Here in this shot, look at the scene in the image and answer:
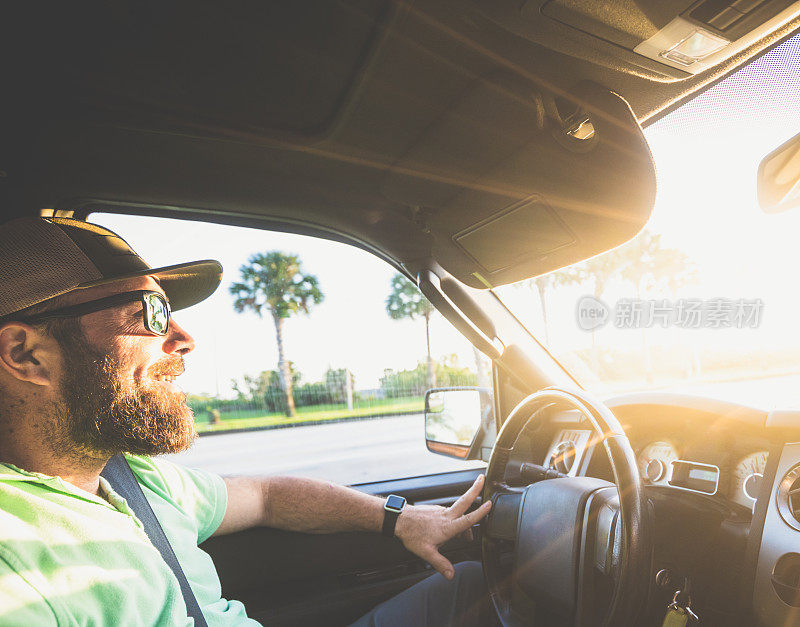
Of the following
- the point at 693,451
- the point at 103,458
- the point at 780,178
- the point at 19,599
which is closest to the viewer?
the point at 19,599

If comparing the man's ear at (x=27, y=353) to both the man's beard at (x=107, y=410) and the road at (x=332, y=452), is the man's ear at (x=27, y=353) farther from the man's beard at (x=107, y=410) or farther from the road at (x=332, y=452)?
the road at (x=332, y=452)

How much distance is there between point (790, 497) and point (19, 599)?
6.42ft

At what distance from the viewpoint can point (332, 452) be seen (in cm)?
632

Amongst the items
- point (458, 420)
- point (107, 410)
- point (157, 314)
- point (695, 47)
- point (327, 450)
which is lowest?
point (327, 450)

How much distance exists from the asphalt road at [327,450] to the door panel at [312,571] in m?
1.55

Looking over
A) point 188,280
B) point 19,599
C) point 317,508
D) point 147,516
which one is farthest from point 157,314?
point 317,508

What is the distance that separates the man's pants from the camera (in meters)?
2.01

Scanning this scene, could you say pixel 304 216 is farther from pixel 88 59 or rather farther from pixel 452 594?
pixel 452 594

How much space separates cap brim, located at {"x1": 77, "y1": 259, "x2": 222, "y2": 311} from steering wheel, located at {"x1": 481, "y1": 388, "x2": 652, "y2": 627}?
1309mm

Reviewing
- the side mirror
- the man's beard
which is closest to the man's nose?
the man's beard

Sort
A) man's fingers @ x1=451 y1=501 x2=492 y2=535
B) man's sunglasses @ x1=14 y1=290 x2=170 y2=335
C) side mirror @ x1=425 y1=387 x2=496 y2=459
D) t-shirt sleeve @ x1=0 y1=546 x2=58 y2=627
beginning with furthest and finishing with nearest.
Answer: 1. side mirror @ x1=425 y1=387 x2=496 y2=459
2. man's fingers @ x1=451 y1=501 x2=492 y2=535
3. man's sunglasses @ x1=14 y1=290 x2=170 y2=335
4. t-shirt sleeve @ x1=0 y1=546 x2=58 y2=627

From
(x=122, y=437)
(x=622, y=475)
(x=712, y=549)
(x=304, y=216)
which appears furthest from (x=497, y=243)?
(x=122, y=437)

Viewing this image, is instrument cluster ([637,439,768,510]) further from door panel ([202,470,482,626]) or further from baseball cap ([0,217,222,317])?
baseball cap ([0,217,222,317])

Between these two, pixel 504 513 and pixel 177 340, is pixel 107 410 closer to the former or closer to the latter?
pixel 177 340
